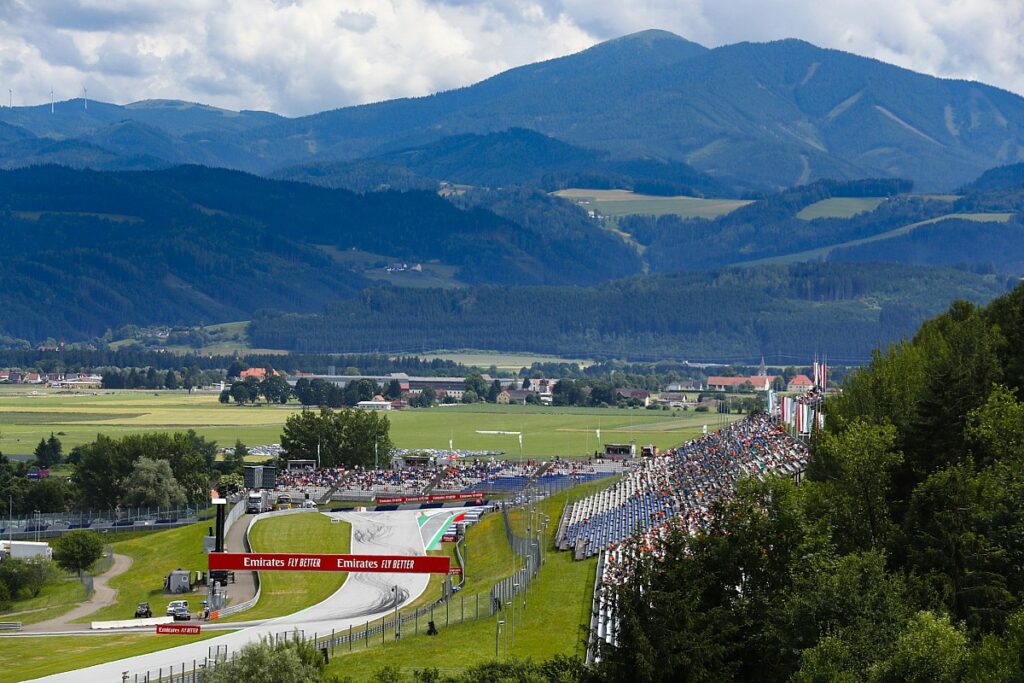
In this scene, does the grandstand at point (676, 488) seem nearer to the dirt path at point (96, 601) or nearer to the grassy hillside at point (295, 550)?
the grassy hillside at point (295, 550)

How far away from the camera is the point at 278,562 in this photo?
7331 centimetres

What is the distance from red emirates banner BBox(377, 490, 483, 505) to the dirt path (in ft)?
62.3

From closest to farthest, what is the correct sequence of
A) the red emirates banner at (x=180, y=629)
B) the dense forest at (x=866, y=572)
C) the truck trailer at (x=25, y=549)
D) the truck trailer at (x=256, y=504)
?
1. the dense forest at (x=866, y=572)
2. the red emirates banner at (x=180, y=629)
3. the truck trailer at (x=25, y=549)
4. the truck trailer at (x=256, y=504)

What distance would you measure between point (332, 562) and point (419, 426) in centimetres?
10102

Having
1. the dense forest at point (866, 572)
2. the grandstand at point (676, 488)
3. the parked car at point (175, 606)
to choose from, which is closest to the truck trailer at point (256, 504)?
the grandstand at point (676, 488)

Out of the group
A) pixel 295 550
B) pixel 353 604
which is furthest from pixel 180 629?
pixel 295 550

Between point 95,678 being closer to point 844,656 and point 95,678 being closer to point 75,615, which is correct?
point 75,615

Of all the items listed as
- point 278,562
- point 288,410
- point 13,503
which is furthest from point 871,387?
point 288,410

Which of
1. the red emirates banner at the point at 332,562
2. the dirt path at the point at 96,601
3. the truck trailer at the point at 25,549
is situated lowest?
the dirt path at the point at 96,601

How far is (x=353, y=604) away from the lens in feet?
232

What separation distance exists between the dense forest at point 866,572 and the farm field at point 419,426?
77.0m

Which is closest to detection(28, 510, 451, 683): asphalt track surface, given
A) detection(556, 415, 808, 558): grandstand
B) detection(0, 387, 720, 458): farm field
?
detection(556, 415, 808, 558): grandstand

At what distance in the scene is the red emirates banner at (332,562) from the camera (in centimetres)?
7125

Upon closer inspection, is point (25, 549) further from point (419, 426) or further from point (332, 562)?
point (419, 426)
